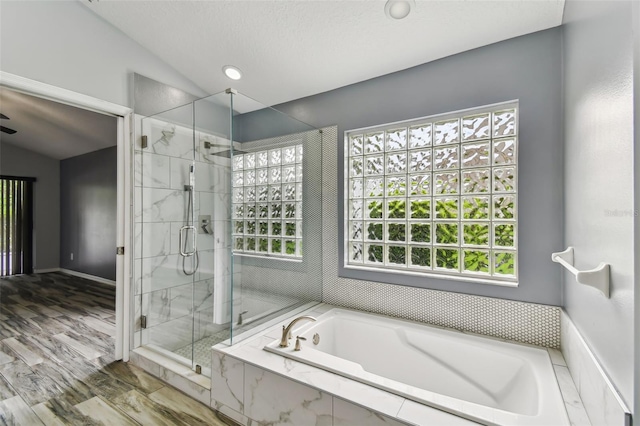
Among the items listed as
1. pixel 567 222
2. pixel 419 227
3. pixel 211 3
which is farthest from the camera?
pixel 419 227

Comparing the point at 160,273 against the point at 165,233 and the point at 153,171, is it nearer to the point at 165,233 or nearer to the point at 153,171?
the point at 165,233

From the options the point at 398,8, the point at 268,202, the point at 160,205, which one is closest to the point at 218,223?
the point at 268,202

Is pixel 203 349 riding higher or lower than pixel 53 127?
lower

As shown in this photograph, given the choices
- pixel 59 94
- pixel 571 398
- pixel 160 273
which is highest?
pixel 59 94

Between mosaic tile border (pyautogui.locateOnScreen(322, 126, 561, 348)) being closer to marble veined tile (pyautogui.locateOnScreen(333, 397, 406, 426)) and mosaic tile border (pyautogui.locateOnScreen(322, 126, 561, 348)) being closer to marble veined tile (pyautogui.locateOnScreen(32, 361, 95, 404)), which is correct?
marble veined tile (pyautogui.locateOnScreen(333, 397, 406, 426))

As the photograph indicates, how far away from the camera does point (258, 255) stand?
235 centimetres

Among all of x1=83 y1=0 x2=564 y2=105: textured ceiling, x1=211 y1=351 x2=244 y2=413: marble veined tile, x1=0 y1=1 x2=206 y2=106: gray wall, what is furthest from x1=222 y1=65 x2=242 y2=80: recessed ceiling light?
x1=211 y1=351 x2=244 y2=413: marble veined tile

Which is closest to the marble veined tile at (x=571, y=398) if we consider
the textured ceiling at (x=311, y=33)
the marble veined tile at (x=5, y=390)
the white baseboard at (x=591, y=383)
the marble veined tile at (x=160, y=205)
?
the white baseboard at (x=591, y=383)

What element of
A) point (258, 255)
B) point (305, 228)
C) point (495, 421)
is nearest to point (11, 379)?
point (258, 255)

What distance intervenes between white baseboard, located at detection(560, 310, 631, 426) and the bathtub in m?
0.10

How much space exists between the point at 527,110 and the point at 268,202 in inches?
73.2

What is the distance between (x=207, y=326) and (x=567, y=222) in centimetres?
247

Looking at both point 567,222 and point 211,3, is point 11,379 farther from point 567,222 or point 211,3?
point 567,222

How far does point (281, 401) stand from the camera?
154 centimetres
